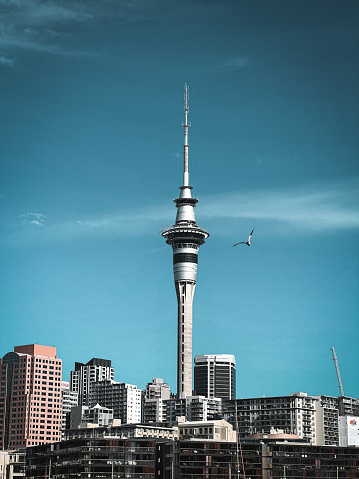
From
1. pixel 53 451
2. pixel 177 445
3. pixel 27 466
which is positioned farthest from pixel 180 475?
pixel 27 466

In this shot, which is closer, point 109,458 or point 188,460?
point 109,458

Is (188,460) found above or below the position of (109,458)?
below

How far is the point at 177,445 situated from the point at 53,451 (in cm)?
2779

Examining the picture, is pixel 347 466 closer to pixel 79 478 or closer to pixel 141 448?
pixel 141 448

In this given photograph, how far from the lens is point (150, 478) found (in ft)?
522

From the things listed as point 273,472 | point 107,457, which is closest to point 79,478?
point 107,457

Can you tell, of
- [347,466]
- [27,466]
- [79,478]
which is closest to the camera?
[79,478]

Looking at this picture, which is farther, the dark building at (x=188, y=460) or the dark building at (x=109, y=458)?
the dark building at (x=188, y=460)

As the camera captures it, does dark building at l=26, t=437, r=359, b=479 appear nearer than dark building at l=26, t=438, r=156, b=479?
No

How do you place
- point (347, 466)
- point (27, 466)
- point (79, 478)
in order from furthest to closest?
point (27, 466), point (347, 466), point (79, 478)

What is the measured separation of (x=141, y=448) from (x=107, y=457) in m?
6.79

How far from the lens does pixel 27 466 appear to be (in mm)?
194250

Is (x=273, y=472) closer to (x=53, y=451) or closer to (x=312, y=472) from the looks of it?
(x=312, y=472)

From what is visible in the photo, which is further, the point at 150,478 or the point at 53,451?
the point at 53,451
